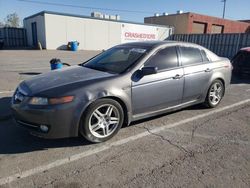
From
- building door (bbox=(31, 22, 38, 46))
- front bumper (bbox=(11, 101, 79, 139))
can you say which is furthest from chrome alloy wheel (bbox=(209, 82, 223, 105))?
building door (bbox=(31, 22, 38, 46))

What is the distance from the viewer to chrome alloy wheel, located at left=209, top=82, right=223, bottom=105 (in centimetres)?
504

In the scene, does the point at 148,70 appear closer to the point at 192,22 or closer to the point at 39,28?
the point at 39,28

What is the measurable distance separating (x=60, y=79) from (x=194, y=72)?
2.61m

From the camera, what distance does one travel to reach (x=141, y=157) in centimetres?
304

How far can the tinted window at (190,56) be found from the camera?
4432 millimetres

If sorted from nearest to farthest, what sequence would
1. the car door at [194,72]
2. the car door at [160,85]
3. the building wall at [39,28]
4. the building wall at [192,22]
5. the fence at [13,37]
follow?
the car door at [160,85]
the car door at [194,72]
the building wall at [39,28]
the fence at [13,37]
the building wall at [192,22]

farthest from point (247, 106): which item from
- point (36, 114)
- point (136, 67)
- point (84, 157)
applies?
point (36, 114)

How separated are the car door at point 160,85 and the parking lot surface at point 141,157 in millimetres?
418

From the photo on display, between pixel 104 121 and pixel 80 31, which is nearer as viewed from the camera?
pixel 104 121

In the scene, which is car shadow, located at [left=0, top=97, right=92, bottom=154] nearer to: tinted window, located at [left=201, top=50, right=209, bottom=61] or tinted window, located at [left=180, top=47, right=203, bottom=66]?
tinted window, located at [left=180, top=47, right=203, bottom=66]

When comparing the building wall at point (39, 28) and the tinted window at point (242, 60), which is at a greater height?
the building wall at point (39, 28)

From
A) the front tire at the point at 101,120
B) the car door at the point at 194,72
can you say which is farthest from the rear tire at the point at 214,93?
the front tire at the point at 101,120

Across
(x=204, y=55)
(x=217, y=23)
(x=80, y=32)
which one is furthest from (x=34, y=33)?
(x=217, y=23)

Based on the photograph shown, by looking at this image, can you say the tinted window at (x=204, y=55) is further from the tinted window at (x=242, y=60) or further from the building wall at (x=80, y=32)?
the building wall at (x=80, y=32)
